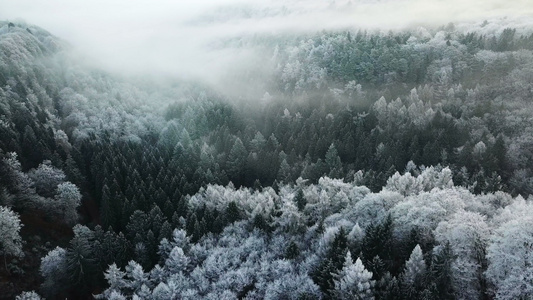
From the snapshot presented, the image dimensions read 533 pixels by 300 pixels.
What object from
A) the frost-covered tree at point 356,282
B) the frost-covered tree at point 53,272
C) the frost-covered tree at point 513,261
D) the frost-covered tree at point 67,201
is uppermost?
the frost-covered tree at point 513,261

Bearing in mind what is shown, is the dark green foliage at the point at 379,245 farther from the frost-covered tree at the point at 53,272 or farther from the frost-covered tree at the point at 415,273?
the frost-covered tree at the point at 53,272

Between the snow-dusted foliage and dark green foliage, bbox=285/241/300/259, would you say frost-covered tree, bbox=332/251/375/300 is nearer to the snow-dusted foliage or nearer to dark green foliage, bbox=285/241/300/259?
dark green foliage, bbox=285/241/300/259

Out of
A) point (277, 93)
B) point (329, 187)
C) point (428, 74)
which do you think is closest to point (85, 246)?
point (329, 187)

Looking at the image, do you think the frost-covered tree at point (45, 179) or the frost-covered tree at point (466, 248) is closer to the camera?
the frost-covered tree at point (466, 248)

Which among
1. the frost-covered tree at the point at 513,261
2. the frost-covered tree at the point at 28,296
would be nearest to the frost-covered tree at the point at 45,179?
the frost-covered tree at the point at 28,296

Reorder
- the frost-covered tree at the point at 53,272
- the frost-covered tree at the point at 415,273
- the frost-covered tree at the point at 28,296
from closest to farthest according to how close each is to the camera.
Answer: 1. the frost-covered tree at the point at 415,273
2. the frost-covered tree at the point at 28,296
3. the frost-covered tree at the point at 53,272

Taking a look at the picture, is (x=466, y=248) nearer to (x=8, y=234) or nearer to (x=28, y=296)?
(x=28, y=296)

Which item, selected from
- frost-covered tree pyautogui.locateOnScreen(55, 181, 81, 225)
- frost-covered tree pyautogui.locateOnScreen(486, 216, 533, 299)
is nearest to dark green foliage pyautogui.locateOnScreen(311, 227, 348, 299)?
frost-covered tree pyautogui.locateOnScreen(486, 216, 533, 299)

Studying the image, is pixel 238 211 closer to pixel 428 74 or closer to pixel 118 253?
pixel 118 253

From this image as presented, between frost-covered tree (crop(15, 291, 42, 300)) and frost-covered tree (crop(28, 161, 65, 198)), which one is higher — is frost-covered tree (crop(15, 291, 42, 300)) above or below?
below
